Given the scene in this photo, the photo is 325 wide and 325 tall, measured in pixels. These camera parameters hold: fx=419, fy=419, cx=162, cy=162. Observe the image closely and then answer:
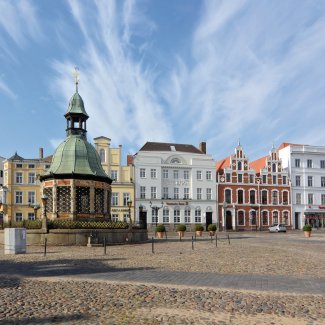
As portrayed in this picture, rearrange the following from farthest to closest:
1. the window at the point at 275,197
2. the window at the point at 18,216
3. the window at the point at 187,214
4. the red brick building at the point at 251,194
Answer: the window at the point at 275,197 → the red brick building at the point at 251,194 → the window at the point at 187,214 → the window at the point at 18,216

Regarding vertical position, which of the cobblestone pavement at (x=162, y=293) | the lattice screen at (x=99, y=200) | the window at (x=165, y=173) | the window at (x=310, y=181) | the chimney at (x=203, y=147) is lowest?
the cobblestone pavement at (x=162, y=293)

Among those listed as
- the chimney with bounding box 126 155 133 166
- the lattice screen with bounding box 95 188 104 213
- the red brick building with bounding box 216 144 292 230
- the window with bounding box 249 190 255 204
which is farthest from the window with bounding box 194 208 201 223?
the lattice screen with bounding box 95 188 104 213

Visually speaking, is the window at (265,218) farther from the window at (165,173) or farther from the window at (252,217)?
the window at (165,173)

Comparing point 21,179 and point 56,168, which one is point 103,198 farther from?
point 21,179

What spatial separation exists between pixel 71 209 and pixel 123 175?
30420mm

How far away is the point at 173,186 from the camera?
63375mm

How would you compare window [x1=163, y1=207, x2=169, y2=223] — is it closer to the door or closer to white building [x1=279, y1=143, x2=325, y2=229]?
the door

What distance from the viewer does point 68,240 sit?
2686 cm

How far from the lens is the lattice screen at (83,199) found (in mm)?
31969

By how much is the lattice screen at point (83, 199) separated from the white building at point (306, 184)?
45038 millimetres

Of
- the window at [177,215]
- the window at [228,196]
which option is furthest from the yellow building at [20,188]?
the window at [228,196]

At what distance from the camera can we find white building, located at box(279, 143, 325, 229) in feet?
225

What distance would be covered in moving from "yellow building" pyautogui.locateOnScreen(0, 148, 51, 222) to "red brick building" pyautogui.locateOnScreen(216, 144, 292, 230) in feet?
90.6

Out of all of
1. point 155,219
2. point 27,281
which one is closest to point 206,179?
point 155,219
